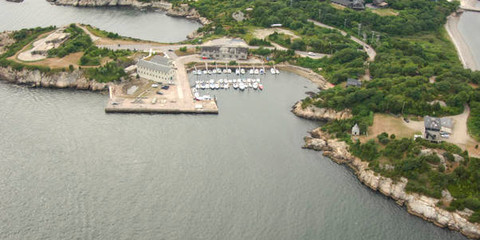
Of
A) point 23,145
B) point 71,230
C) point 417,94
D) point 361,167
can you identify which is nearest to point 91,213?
point 71,230

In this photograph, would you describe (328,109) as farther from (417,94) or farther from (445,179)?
(445,179)

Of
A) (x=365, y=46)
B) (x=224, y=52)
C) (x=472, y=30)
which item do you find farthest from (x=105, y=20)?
(x=472, y=30)

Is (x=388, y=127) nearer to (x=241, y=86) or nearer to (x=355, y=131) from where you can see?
(x=355, y=131)

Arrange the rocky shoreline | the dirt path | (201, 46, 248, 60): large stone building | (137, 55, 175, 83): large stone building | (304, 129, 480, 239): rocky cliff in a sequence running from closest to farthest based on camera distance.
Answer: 1. (304, 129, 480, 239): rocky cliff
2. the dirt path
3. (137, 55, 175, 83): large stone building
4. (201, 46, 248, 60): large stone building
5. the rocky shoreline

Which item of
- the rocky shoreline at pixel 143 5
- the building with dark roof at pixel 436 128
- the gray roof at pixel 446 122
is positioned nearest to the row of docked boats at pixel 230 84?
the building with dark roof at pixel 436 128

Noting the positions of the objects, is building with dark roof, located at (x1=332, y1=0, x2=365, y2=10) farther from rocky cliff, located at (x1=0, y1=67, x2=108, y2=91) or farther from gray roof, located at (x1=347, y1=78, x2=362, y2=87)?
rocky cliff, located at (x1=0, y1=67, x2=108, y2=91)

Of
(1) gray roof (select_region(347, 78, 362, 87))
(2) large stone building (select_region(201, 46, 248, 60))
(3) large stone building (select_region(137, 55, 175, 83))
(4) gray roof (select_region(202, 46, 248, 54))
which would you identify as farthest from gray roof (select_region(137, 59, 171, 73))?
(1) gray roof (select_region(347, 78, 362, 87))

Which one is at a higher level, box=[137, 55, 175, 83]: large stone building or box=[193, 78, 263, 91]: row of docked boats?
box=[137, 55, 175, 83]: large stone building
